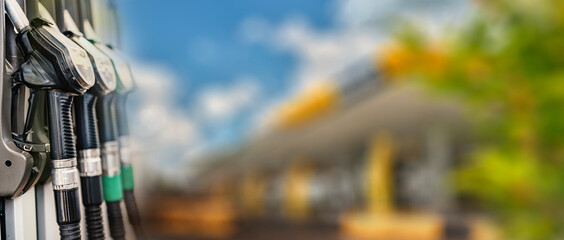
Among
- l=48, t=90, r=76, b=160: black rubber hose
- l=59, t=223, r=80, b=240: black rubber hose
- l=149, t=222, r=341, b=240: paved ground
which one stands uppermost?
l=48, t=90, r=76, b=160: black rubber hose

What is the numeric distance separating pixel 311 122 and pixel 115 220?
302 centimetres

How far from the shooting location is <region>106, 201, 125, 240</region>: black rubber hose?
37 centimetres

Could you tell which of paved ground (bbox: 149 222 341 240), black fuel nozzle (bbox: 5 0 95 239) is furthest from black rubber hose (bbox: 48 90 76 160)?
paved ground (bbox: 149 222 341 240)

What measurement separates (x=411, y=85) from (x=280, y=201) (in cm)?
139

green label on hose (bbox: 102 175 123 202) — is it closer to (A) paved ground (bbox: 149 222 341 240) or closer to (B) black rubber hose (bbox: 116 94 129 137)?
(B) black rubber hose (bbox: 116 94 129 137)

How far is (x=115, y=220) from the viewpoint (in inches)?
14.8

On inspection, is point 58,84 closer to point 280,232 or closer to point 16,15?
point 16,15

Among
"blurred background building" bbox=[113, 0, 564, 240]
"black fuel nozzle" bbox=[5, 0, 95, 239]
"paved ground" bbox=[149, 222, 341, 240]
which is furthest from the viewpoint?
"paved ground" bbox=[149, 222, 341, 240]

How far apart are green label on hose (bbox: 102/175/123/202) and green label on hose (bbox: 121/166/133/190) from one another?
3 cm

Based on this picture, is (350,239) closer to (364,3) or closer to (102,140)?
(364,3)

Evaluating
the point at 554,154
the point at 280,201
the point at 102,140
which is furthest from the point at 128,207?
the point at 280,201

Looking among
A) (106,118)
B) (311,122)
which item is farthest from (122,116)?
(311,122)

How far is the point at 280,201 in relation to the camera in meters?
3.94

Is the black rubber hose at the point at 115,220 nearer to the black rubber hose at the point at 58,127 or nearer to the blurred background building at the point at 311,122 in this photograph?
the black rubber hose at the point at 58,127
